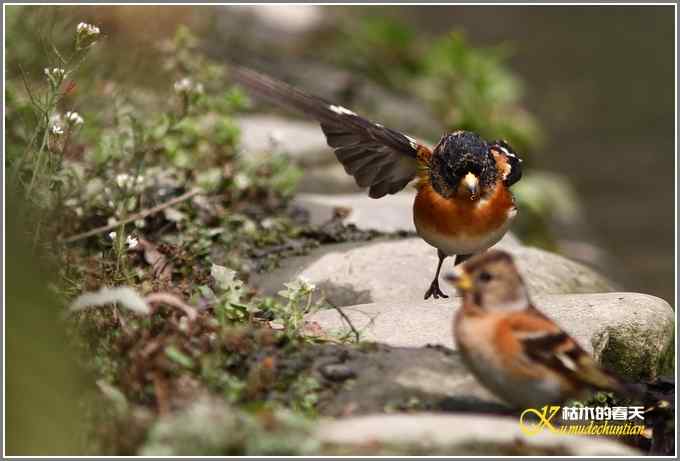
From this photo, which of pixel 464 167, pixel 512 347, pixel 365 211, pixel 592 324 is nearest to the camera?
pixel 512 347

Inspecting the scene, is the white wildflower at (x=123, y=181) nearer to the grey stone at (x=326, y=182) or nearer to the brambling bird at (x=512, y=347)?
the brambling bird at (x=512, y=347)

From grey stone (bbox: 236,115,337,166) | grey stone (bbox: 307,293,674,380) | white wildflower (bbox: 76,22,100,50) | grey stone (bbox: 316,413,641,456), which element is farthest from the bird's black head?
grey stone (bbox: 236,115,337,166)

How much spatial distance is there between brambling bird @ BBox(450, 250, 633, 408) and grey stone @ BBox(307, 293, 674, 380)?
2.36 feet

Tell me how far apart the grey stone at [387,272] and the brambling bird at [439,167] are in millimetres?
192

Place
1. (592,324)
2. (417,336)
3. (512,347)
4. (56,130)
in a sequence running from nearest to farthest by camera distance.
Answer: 1. (512,347)
2. (417,336)
3. (592,324)
4. (56,130)

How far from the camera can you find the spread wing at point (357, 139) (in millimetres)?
4891

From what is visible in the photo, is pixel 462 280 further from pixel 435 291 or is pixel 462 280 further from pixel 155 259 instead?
pixel 155 259

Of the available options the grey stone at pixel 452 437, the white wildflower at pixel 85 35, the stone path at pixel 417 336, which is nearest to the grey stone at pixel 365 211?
the stone path at pixel 417 336

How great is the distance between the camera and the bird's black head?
4656 millimetres

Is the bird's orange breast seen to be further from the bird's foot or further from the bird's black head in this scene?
the bird's foot

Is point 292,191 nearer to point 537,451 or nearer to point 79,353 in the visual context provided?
point 79,353

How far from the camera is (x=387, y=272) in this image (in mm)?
5039

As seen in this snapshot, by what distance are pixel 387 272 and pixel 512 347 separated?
2.04 m

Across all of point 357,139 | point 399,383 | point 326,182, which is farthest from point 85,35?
point 326,182
